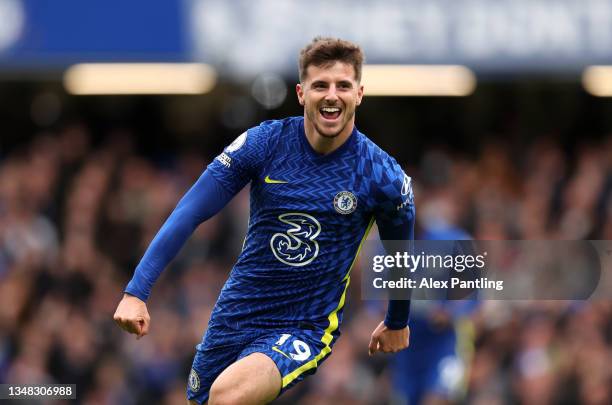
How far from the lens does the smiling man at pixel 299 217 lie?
6289 mm

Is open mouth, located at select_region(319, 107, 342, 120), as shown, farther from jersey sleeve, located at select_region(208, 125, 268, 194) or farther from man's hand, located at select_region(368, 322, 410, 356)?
man's hand, located at select_region(368, 322, 410, 356)

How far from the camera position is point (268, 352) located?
6.33 meters

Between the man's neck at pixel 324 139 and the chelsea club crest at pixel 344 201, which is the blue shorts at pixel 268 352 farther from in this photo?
the man's neck at pixel 324 139

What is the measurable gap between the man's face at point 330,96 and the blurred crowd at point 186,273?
470cm

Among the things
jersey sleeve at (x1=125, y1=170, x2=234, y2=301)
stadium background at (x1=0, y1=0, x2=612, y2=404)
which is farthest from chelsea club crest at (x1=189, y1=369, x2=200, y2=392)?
stadium background at (x1=0, y1=0, x2=612, y2=404)

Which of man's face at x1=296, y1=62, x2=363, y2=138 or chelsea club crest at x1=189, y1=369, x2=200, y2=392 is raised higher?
man's face at x1=296, y1=62, x2=363, y2=138

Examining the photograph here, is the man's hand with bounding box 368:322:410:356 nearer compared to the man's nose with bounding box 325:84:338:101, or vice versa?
the man's nose with bounding box 325:84:338:101

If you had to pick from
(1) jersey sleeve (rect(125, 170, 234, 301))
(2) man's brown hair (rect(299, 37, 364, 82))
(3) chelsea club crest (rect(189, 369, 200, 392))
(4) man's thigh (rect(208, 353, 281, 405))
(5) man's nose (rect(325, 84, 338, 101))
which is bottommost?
(4) man's thigh (rect(208, 353, 281, 405))

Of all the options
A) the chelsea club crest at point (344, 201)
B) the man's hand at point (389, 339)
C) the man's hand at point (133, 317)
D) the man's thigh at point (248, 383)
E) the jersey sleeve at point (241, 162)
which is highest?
the jersey sleeve at point (241, 162)

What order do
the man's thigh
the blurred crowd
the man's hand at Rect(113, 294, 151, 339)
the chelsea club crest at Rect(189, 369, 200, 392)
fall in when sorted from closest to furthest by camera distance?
the man's hand at Rect(113, 294, 151, 339) < the man's thigh < the chelsea club crest at Rect(189, 369, 200, 392) < the blurred crowd

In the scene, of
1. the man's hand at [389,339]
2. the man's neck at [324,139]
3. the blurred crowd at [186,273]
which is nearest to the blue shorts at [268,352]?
the man's hand at [389,339]

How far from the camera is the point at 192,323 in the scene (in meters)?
13.2

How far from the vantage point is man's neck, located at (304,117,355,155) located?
21.1ft

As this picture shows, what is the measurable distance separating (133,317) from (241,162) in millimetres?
976
